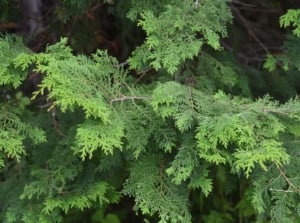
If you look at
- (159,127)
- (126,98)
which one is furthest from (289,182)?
(126,98)

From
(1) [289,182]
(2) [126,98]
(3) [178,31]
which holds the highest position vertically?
(3) [178,31]

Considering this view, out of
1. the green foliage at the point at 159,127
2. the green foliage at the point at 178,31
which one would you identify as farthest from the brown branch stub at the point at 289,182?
the green foliage at the point at 178,31

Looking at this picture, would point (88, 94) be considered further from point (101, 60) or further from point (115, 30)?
point (115, 30)

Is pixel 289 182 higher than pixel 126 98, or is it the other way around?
pixel 126 98

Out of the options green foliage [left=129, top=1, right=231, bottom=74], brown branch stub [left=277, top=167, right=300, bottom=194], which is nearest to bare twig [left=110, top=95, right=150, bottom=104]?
green foliage [left=129, top=1, right=231, bottom=74]

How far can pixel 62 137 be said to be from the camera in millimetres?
3029

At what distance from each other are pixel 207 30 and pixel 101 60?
54cm

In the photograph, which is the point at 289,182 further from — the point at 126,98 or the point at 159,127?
the point at 126,98

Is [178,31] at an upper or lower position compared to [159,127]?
upper

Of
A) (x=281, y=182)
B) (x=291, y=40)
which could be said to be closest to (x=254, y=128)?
(x=281, y=182)

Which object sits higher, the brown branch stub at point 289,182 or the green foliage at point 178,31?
the green foliage at point 178,31

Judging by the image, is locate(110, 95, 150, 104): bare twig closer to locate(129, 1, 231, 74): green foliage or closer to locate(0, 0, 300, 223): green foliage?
locate(0, 0, 300, 223): green foliage

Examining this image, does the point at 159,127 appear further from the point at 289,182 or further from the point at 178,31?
the point at 289,182

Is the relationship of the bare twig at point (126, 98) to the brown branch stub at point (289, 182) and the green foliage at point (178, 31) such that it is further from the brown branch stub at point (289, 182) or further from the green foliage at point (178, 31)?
the brown branch stub at point (289, 182)
